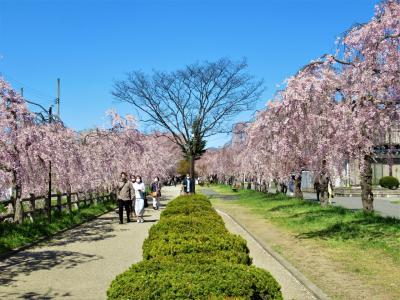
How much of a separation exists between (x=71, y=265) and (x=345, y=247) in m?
6.71

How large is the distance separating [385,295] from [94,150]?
25.1 metres

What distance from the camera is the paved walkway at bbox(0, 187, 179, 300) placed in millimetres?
8571

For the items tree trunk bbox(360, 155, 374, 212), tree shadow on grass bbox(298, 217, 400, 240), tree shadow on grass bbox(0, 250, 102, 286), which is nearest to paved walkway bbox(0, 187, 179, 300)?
tree shadow on grass bbox(0, 250, 102, 286)

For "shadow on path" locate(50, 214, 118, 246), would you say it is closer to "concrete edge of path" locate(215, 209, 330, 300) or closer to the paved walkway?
the paved walkway

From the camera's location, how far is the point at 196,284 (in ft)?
15.9

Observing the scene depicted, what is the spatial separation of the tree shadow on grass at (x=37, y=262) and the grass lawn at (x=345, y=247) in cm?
490

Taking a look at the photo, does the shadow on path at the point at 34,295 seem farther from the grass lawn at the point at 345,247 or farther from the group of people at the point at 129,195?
the group of people at the point at 129,195

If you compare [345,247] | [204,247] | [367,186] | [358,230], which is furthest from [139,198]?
[204,247]

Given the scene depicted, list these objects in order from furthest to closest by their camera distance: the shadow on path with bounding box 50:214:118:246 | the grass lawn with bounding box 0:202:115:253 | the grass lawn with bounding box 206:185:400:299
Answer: the shadow on path with bounding box 50:214:118:246
the grass lawn with bounding box 0:202:115:253
the grass lawn with bounding box 206:185:400:299

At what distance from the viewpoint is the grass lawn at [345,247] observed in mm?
9209

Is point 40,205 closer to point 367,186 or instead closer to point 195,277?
point 367,186

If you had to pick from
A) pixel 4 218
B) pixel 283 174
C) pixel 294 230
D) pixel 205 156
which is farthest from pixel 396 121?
pixel 205 156

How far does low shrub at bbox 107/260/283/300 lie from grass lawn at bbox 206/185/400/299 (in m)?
3.50

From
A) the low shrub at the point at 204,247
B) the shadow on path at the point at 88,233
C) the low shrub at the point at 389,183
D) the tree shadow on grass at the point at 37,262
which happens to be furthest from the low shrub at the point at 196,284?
the low shrub at the point at 389,183
